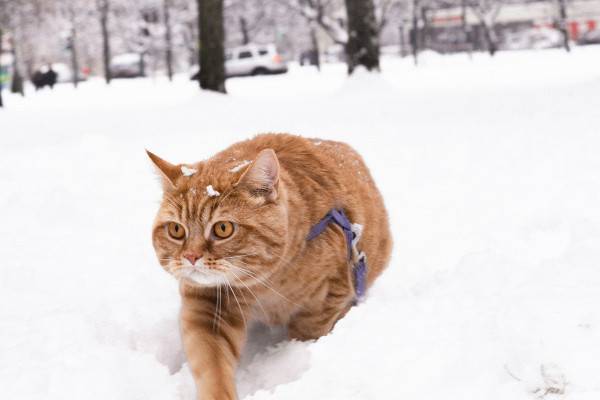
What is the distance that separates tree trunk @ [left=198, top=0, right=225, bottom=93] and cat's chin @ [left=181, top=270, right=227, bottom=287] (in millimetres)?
10633

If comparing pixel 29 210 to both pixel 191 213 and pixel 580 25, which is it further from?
pixel 580 25

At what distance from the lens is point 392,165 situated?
21.4 ft

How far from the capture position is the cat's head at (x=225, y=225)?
265 cm

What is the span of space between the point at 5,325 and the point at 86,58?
5416 cm

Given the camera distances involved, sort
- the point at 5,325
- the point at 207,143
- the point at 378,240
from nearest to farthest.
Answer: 1. the point at 5,325
2. the point at 378,240
3. the point at 207,143

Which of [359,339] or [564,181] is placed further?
[564,181]

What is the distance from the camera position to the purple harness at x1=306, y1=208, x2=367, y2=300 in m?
3.02

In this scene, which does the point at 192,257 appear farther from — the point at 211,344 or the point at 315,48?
the point at 315,48

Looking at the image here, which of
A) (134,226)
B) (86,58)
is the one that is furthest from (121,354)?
(86,58)

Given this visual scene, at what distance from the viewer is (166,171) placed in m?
2.88

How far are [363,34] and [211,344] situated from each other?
37.7ft

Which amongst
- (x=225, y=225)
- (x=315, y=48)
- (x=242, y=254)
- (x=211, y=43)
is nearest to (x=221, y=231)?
(x=225, y=225)

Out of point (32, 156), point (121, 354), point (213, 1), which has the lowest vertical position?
point (121, 354)

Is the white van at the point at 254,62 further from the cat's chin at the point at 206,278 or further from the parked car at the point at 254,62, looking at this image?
the cat's chin at the point at 206,278
